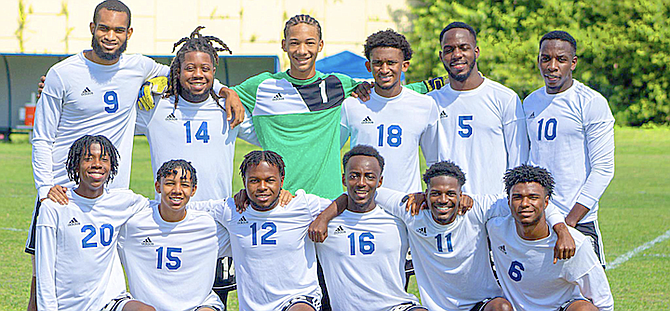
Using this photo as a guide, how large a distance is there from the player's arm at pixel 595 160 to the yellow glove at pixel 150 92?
2495mm

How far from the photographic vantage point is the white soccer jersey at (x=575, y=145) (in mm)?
4484

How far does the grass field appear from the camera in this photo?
6.01 metres

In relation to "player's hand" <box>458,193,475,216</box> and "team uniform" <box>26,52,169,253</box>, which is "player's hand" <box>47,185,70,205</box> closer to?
"team uniform" <box>26,52,169,253</box>

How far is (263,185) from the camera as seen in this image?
14.0 ft

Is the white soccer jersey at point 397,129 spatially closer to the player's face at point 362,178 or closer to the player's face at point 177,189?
the player's face at point 362,178

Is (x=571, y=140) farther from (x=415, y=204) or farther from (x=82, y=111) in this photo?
(x=82, y=111)

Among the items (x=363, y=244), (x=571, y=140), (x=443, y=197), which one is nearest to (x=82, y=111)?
(x=363, y=244)

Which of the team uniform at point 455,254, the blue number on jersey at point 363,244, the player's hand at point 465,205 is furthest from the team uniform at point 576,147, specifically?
the blue number on jersey at point 363,244

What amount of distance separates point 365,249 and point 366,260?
0.06 m

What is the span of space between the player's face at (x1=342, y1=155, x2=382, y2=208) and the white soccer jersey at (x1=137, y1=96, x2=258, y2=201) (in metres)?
0.82

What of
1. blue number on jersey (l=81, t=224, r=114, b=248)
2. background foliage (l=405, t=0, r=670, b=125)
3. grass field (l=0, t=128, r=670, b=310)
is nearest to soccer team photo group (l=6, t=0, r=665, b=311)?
blue number on jersey (l=81, t=224, r=114, b=248)

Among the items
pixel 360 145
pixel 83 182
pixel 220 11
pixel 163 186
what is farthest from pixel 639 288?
pixel 220 11

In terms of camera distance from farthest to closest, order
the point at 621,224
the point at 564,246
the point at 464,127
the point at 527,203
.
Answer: the point at 621,224
the point at 464,127
the point at 527,203
the point at 564,246

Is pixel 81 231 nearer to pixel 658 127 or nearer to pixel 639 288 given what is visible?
pixel 639 288
